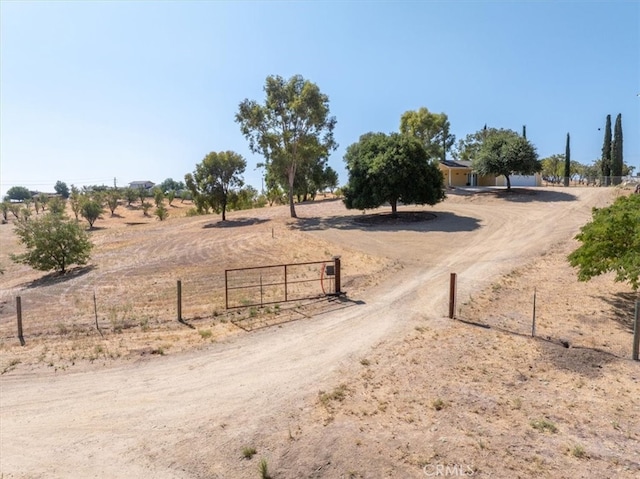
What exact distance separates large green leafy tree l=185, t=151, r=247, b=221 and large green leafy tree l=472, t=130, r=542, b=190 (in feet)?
93.7

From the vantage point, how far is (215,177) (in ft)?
135

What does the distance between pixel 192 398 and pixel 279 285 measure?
366 inches

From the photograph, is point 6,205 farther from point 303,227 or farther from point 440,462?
point 440,462

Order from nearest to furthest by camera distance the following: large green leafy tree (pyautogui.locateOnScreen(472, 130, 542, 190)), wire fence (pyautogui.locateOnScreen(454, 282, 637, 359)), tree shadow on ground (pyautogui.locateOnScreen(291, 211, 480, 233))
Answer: wire fence (pyautogui.locateOnScreen(454, 282, 637, 359)) → tree shadow on ground (pyautogui.locateOnScreen(291, 211, 480, 233)) → large green leafy tree (pyautogui.locateOnScreen(472, 130, 542, 190))

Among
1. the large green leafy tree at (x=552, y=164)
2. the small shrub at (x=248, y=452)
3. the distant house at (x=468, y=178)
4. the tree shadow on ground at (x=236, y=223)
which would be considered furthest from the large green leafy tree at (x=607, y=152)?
the small shrub at (x=248, y=452)

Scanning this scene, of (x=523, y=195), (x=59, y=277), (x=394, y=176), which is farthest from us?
(x=523, y=195)

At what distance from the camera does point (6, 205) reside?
83625 millimetres

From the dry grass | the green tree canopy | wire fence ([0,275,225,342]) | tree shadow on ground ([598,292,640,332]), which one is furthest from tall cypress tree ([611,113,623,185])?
the green tree canopy

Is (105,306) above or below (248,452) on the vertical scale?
above

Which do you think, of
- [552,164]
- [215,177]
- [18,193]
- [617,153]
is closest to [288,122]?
[215,177]

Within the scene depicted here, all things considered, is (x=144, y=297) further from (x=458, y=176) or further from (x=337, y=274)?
(x=458, y=176)

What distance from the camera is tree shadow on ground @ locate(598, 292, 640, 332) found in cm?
1235

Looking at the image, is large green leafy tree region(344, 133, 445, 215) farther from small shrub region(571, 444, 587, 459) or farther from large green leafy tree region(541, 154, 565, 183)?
large green leafy tree region(541, 154, 565, 183)

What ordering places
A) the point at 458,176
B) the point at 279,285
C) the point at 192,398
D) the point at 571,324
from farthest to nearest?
the point at 458,176 < the point at 279,285 < the point at 571,324 < the point at 192,398
